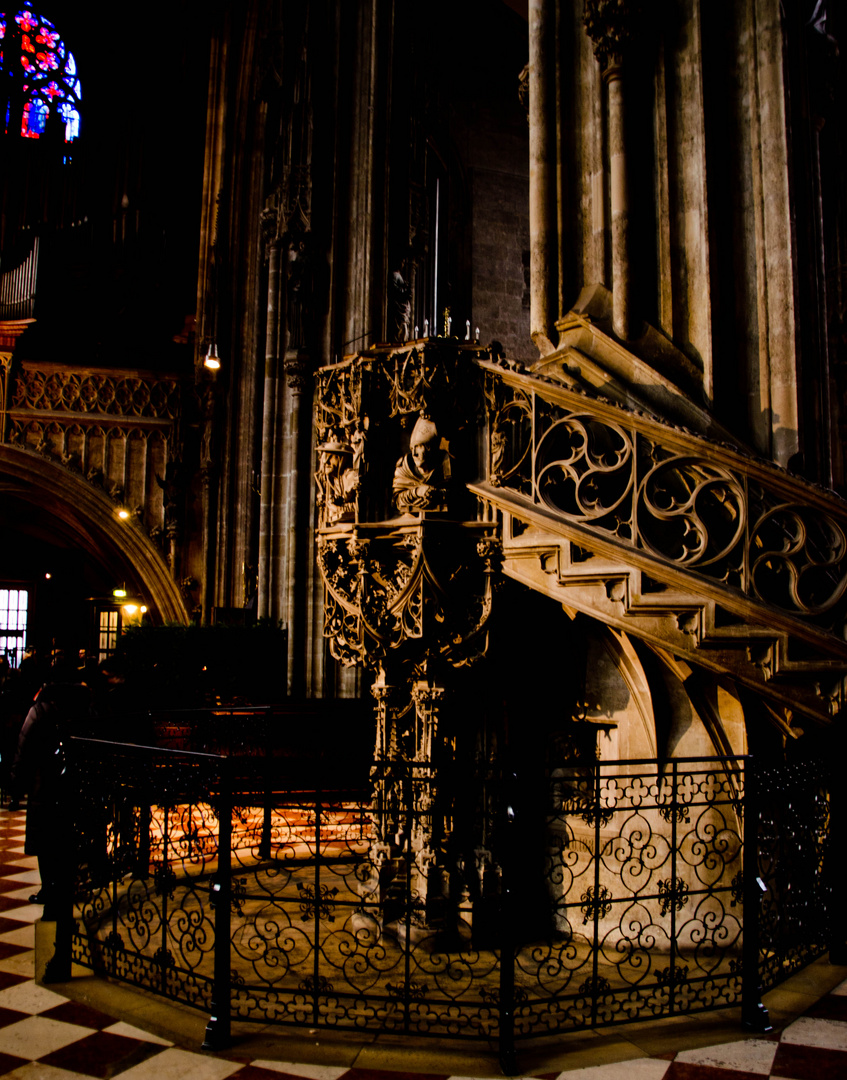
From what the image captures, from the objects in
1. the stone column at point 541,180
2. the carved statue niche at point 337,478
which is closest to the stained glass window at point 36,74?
the stone column at point 541,180

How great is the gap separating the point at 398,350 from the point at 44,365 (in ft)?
41.1

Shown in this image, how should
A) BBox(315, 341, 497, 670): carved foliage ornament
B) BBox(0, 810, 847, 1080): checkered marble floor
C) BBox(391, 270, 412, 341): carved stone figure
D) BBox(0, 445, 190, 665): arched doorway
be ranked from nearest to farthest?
BBox(0, 810, 847, 1080): checkered marble floor < BBox(315, 341, 497, 670): carved foliage ornament < BBox(391, 270, 412, 341): carved stone figure < BBox(0, 445, 190, 665): arched doorway

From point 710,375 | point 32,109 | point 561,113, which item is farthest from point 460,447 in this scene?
point 32,109

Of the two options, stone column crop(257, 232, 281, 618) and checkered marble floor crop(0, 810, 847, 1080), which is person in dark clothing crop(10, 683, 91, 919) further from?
stone column crop(257, 232, 281, 618)

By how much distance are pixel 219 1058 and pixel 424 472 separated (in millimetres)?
2498

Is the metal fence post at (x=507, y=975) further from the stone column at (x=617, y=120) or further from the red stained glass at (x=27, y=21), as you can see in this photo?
the red stained glass at (x=27, y=21)

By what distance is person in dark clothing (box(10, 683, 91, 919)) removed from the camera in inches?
161

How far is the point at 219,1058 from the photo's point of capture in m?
3.02

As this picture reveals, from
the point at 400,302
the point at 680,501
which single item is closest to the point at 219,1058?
the point at 680,501

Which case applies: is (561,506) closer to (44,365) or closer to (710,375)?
(710,375)

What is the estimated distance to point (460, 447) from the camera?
14.2 ft

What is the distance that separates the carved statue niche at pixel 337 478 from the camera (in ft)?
14.8

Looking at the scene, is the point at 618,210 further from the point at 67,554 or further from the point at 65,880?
the point at 67,554

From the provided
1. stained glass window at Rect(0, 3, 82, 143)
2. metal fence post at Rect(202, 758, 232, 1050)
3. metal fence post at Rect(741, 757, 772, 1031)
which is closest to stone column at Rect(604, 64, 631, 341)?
metal fence post at Rect(741, 757, 772, 1031)
